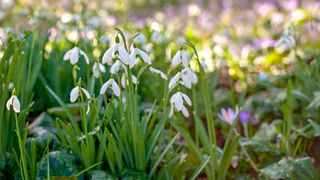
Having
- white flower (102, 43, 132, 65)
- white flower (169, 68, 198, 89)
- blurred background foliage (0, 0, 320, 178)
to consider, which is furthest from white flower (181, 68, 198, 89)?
blurred background foliage (0, 0, 320, 178)

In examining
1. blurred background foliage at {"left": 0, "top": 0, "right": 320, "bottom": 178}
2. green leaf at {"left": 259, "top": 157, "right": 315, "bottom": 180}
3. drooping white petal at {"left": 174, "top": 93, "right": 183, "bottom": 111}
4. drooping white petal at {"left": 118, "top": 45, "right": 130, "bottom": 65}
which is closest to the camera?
drooping white petal at {"left": 118, "top": 45, "right": 130, "bottom": 65}

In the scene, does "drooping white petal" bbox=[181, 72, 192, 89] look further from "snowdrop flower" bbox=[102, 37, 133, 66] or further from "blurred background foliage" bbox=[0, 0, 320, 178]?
"blurred background foliage" bbox=[0, 0, 320, 178]

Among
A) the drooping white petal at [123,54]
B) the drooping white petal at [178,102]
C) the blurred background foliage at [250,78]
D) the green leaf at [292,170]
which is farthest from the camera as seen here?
the blurred background foliage at [250,78]

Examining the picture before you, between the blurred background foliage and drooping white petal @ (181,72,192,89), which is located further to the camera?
the blurred background foliage

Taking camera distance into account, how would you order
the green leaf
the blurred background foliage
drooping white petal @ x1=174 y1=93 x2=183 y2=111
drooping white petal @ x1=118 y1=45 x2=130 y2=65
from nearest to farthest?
drooping white petal @ x1=118 y1=45 x2=130 y2=65, drooping white petal @ x1=174 y1=93 x2=183 y2=111, the green leaf, the blurred background foliage

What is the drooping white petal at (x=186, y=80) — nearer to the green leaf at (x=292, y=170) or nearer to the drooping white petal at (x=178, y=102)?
the drooping white petal at (x=178, y=102)

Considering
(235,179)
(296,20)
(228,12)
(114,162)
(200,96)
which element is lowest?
(235,179)

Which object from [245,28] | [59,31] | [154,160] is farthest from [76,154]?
[245,28]

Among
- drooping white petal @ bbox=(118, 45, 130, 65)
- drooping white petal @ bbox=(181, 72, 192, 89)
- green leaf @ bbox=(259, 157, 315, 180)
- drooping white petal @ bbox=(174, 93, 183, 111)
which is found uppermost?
drooping white petal @ bbox=(118, 45, 130, 65)

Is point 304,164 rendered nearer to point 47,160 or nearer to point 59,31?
point 47,160

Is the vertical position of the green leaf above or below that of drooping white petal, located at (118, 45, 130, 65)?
below

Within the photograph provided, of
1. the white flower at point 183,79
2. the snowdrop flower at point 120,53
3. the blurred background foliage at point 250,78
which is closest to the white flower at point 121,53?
the snowdrop flower at point 120,53
